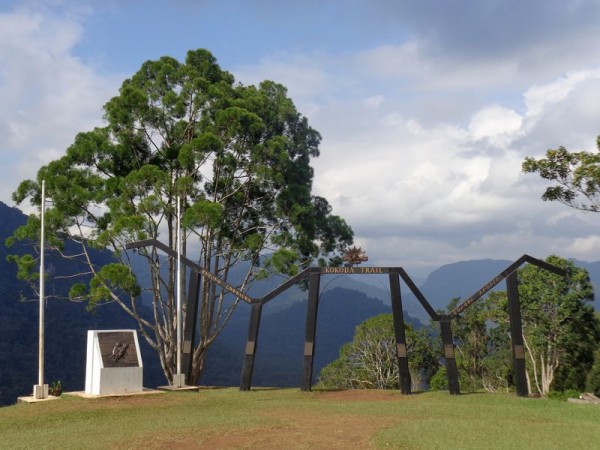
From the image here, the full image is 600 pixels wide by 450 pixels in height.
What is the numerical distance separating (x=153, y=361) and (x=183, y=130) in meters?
52.1

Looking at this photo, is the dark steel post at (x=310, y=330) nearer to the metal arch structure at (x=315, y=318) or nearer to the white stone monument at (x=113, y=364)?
the metal arch structure at (x=315, y=318)

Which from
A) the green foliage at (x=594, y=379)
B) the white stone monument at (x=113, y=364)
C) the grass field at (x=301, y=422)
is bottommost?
the green foliage at (x=594, y=379)

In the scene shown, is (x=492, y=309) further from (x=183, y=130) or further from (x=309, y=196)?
(x=183, y=130)

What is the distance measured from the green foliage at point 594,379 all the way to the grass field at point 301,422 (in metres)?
13.5

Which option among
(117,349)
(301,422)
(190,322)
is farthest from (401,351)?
(117,349)

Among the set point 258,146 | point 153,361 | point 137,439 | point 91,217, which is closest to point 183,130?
point 258,146

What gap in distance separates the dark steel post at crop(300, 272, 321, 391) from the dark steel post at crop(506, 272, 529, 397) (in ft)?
18.0

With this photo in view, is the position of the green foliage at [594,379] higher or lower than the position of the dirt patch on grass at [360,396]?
lower

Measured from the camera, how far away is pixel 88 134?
2584 centimetres

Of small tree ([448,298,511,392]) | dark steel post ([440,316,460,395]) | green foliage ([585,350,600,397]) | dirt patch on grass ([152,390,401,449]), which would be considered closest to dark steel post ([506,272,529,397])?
dark steel post ([440,316,460,395])

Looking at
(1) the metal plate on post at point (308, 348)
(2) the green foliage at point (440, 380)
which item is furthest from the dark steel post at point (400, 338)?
(2) the green foliage at point (440, 380)

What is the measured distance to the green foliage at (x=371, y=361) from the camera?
34.6 m

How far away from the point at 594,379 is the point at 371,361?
11511 mm

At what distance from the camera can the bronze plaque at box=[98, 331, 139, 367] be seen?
57.0 feet
